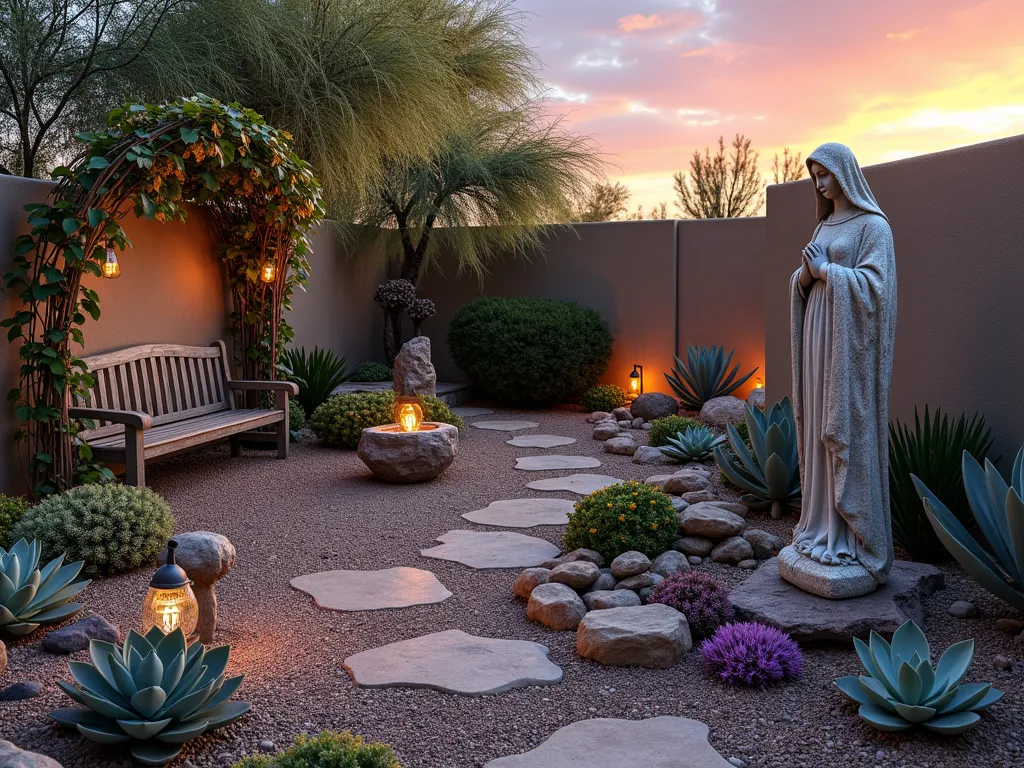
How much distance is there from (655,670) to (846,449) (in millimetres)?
1286

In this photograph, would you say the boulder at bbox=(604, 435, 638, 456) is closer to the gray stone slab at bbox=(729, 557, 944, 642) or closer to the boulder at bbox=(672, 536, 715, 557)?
the boulder at bbox=(672, 536, 715, 557)

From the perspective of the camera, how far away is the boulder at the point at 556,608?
150 inches

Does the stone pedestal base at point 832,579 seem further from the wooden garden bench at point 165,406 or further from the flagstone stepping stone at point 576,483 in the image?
the wooden garden bench at point 165,406

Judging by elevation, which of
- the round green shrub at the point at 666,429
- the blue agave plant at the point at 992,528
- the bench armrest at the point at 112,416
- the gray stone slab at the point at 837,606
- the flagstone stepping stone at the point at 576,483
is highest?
the bench armrest at the point at 112,416

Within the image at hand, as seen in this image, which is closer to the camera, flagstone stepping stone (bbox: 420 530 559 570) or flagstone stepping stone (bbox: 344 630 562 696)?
flagstone stepping stone (bbox: 344 630 562 696)

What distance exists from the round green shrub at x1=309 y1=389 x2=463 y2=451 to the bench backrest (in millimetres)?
922

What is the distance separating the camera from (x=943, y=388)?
4984 millimetres

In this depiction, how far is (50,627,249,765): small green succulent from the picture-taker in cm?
254

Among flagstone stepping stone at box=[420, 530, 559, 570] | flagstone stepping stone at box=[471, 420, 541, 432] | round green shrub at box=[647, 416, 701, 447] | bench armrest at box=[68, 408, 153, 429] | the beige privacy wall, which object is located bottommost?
flagstone stepping stone at box=[420, 530, 559, 570]

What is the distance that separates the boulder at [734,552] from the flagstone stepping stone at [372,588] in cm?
156

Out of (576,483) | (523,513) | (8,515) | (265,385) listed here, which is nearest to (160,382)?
(265,385)

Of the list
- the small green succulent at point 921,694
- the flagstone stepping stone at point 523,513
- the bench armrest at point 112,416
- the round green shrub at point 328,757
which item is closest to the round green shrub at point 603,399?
the flagstone stepping stone at point 523,513

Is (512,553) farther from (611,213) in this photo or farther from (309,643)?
(611,213)

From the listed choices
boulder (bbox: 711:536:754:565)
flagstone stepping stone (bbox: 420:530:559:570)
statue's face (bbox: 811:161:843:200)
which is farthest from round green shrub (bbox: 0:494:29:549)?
statue's face (bbox: 811:161:843:200)
